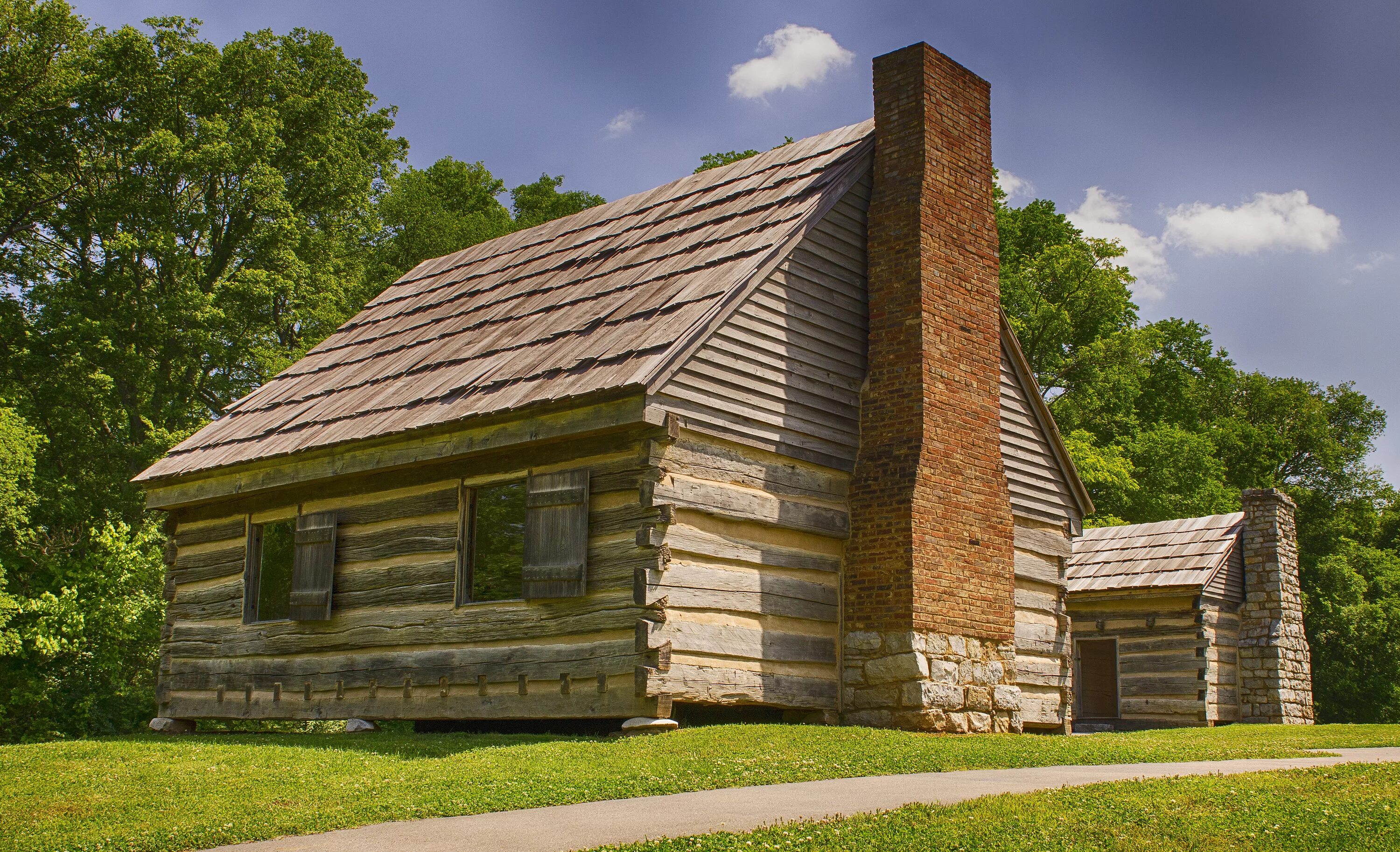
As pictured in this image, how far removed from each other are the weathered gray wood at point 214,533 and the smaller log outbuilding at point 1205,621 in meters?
15.4

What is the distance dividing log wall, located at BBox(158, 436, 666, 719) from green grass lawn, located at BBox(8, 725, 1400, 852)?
31.3 inches

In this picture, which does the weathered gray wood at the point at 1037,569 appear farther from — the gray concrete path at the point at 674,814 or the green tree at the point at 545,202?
the green tree at the point at 545,202

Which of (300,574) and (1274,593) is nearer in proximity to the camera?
(300,574)

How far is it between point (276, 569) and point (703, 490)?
8.05m

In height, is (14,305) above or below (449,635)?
above

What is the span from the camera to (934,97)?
603 inches

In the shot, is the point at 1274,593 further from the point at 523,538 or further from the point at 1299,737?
the point at 523,538

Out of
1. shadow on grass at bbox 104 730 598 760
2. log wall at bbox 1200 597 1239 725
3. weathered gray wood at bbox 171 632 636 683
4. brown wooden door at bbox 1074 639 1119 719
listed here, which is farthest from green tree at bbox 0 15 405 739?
log wall at bbox 1200 597 1239 725

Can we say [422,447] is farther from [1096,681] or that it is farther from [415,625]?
[1096,681]

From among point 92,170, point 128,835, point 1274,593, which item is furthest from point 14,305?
point 1274,593

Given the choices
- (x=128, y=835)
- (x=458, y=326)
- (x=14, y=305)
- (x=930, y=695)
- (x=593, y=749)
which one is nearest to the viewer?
(x=128, y=835)

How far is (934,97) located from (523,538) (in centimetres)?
735

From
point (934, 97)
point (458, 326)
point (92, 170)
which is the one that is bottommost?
point (458, 326)

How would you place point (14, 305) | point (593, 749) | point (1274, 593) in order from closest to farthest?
point (593, 749)
point (1274, 593)
point (14, 305)
